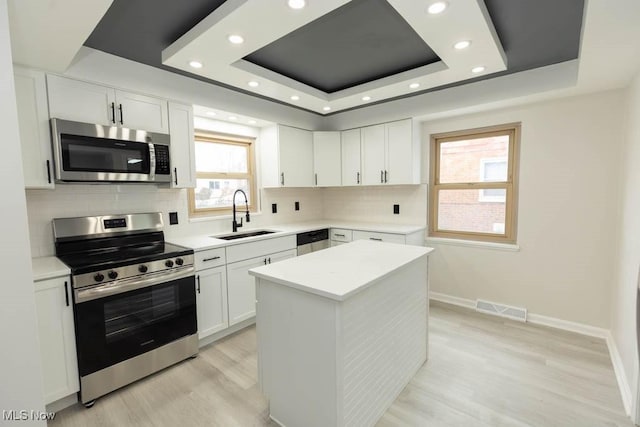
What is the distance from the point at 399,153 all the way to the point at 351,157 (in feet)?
2.25

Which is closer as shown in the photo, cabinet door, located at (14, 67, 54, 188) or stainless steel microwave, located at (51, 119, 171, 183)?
cabinet door, located at (14, 67, 54, 188)

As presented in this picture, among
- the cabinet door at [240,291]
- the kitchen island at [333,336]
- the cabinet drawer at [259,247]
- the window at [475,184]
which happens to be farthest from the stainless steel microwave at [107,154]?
the window at [475,184]

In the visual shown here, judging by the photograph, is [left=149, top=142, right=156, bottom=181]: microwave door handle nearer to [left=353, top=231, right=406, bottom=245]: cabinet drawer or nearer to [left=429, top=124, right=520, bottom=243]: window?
[left=353, top=231, right=406, bottom=245]: cabinet drawer

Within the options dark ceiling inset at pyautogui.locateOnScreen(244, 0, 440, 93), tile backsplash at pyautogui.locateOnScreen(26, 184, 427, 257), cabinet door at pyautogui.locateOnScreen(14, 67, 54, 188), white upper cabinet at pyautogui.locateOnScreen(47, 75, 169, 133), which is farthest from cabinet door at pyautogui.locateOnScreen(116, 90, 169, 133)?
dark ceiling inset at pyautogui.locateOnScreen(244, 0, 440, 93)

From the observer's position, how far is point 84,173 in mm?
2109

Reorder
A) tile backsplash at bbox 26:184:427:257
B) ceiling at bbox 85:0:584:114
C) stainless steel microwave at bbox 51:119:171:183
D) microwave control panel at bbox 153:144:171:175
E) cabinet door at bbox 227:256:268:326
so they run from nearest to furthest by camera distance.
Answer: ceiling at bbox 85:0:584:114 → stainless steel microwave at bbox 51:119:171:183 → tile backsplash at bbox 26:184:427:257 → microwave control panel at bbox 153:144:171:175 → cabinet door at bbox 227:256:268:326

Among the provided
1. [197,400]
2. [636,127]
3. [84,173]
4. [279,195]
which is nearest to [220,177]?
[279,195]

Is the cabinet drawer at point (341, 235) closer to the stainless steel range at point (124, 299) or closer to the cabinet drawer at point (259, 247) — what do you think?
the cabinet drawer at point (259, 247)

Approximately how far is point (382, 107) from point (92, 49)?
3037mm

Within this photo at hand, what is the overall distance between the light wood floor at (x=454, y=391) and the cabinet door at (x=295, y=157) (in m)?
2.04

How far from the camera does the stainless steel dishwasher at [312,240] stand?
3.52m

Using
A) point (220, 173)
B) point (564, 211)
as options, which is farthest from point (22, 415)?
point (564, 211)

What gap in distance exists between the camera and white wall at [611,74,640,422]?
6.24 ft

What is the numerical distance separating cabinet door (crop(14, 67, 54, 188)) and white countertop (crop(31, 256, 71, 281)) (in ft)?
1.73
